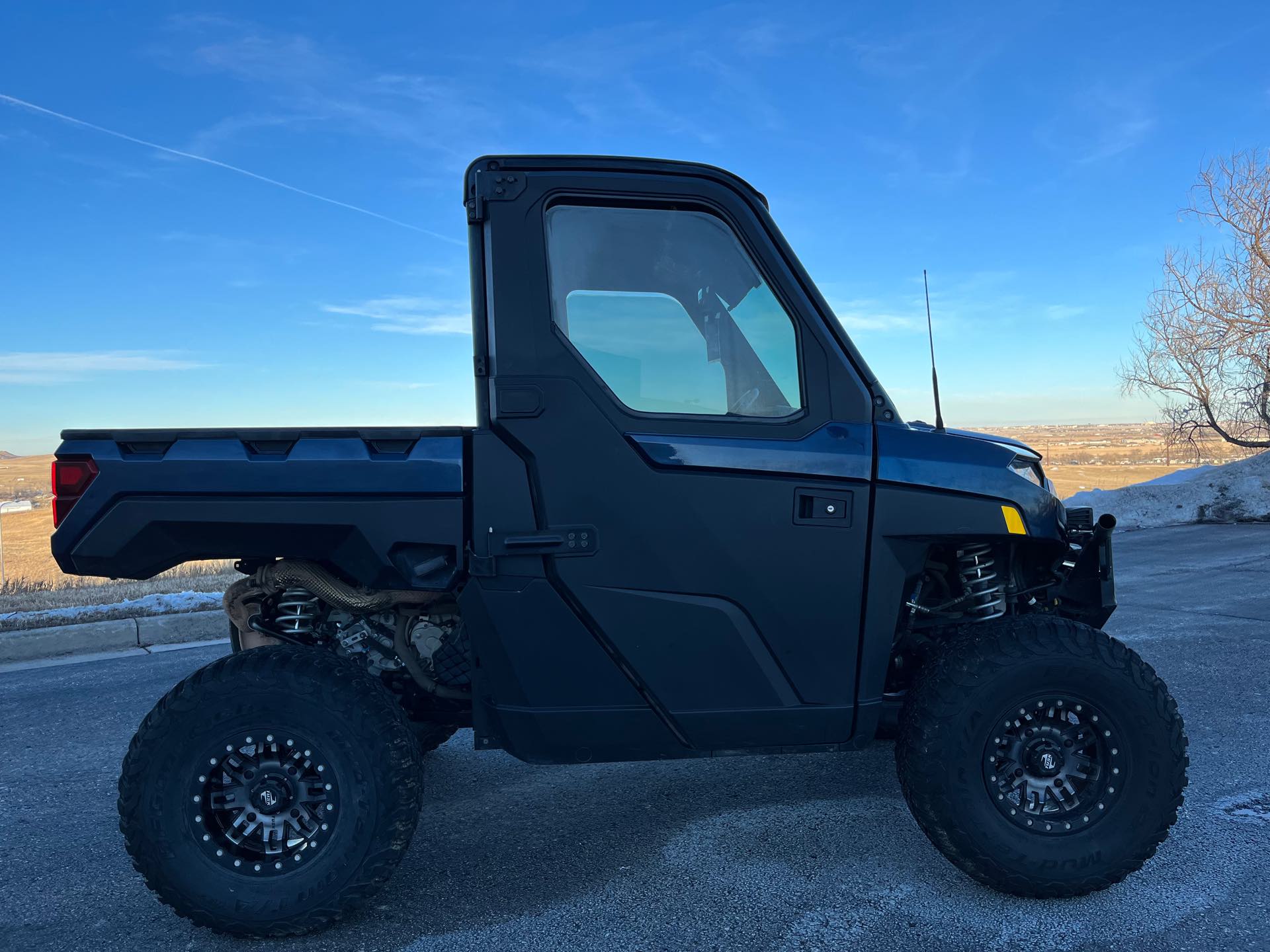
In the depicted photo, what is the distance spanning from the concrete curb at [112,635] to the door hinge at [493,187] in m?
5.84

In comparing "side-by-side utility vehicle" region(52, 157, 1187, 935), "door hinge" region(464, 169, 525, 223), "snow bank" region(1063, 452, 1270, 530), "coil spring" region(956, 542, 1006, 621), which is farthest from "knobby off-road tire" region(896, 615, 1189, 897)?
"snow bank" region(1063, 452, 1270, 530)

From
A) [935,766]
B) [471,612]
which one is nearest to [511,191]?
[471,612]

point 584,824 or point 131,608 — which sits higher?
point 131,608

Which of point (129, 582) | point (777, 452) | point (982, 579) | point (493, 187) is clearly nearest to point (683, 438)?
point (777, 452)

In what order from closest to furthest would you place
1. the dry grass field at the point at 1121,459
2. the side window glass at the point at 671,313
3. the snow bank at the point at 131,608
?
the side window glass at the point at 671,313 → the snow bank at the point at 131,608 → the dry grass field at the point at 1121,459

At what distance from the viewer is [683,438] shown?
2.82 meters

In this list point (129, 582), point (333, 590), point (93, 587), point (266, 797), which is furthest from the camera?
point (129, 582)

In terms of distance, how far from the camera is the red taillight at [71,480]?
2.81 m

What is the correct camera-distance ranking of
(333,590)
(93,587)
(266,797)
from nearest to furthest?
(266,797)
(333,590)
(93,587)

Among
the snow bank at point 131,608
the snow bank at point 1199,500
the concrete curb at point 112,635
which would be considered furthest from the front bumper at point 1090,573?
the snow bank at point 1199,500

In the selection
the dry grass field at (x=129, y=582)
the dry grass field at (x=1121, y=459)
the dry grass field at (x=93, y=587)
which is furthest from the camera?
the dry grass field at (x=1121, y=459)

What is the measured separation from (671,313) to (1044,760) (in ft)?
6.36

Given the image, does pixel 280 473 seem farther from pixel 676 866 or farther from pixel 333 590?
pixel 676 866

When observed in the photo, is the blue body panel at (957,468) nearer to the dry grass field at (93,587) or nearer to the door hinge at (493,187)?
the door hinge at (493,187)
